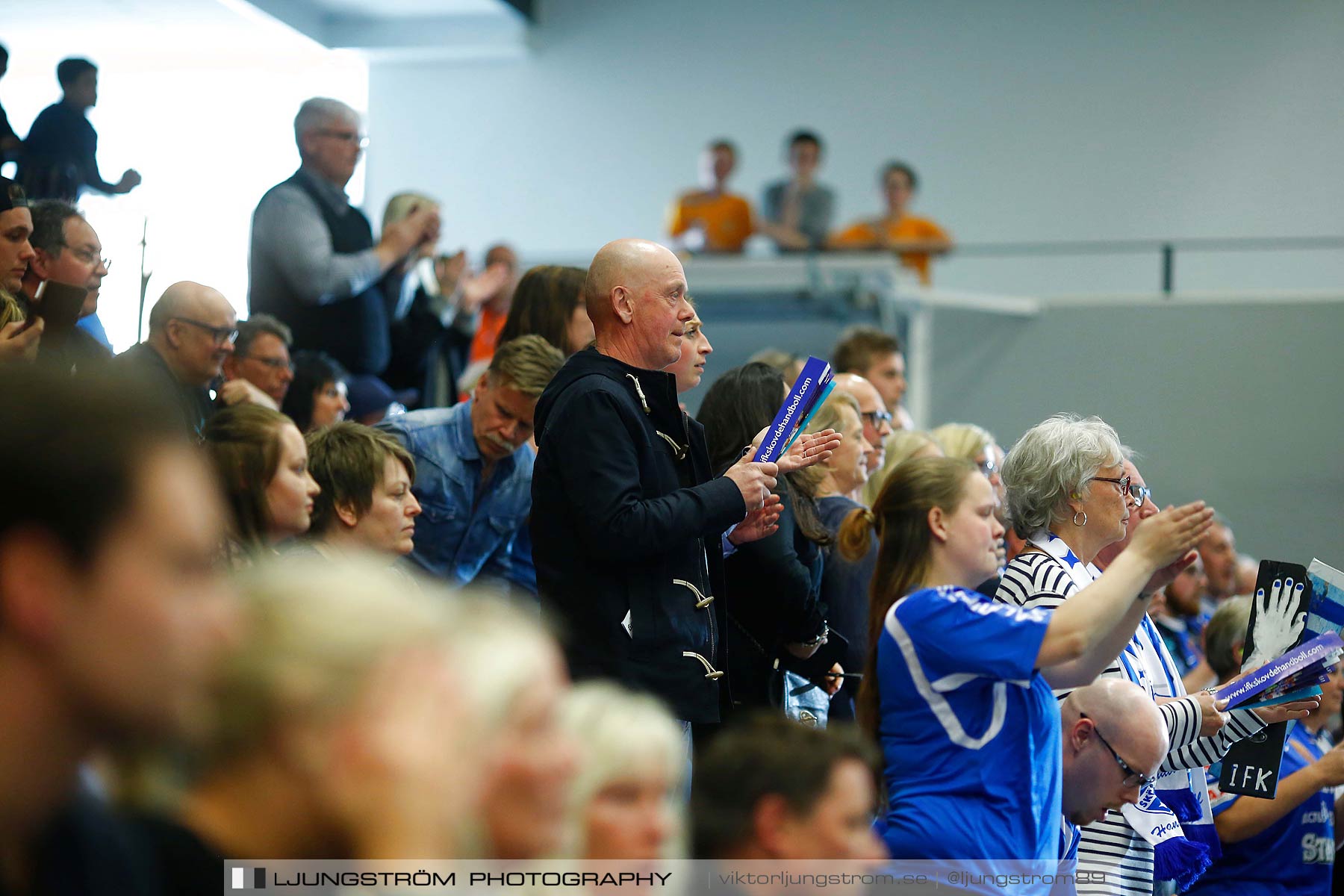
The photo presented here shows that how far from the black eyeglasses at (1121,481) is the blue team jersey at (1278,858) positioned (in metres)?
1.07

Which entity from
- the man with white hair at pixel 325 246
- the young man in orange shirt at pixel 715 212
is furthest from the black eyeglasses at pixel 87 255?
the young man in orange shirt at pixel 715 212

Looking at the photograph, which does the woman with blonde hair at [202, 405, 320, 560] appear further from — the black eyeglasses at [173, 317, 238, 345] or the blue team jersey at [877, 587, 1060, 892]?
the blue team jersey at [877, 587, 1060, 892]

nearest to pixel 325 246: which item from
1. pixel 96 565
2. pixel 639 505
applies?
pixel 639 505

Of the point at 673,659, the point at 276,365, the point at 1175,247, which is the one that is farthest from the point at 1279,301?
the point at 673,659

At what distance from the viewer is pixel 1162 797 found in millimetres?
2834

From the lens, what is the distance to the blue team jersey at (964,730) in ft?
6.87

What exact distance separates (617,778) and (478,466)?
2.03m

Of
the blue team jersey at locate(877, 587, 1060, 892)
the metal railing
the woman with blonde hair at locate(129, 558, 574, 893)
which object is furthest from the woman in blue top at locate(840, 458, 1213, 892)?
the metal railing

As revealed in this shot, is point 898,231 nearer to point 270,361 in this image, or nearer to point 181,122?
point 181,122

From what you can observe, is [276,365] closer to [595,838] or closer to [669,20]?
[595,838]

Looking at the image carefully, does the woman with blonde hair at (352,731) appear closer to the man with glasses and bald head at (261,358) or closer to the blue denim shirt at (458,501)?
the blue denim shirt at (458,501)

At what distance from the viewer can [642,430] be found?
8.48 ft

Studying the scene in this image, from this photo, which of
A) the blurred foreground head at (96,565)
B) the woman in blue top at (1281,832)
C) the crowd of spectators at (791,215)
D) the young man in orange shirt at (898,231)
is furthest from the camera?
the crowd of spectators at (791,215)

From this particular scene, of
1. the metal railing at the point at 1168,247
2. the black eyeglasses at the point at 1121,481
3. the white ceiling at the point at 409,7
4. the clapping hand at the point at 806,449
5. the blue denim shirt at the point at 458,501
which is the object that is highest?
the white ceiling at the point at 409,7
